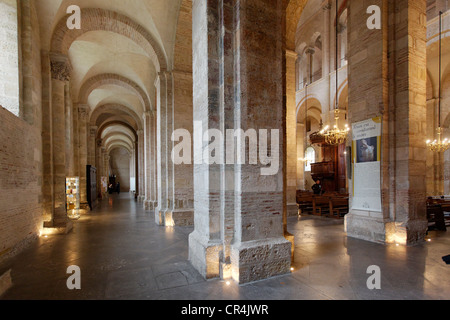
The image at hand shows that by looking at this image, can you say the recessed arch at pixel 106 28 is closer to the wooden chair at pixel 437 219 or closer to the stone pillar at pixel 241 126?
the stone pillar at pixel 241 126

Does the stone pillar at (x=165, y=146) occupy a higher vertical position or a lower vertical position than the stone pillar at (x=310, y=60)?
lower

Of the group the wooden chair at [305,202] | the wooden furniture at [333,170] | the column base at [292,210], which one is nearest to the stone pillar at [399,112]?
the column base at [292,210]

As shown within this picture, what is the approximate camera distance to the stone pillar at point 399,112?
5.37 meters

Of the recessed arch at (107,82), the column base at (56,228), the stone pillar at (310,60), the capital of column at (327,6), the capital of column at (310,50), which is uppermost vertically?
the capital of column at (327,6)

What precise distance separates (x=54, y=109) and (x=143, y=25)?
4220 millimetres

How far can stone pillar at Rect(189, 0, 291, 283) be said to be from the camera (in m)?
3.68

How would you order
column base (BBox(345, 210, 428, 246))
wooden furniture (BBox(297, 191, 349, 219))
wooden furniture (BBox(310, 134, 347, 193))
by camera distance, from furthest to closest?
wooden furniture (BBox(310, 134, 347, 193))
wooden furniture (BBox(297, 191, 349, 219))
column base (BBox(345, 210, 428, 246))

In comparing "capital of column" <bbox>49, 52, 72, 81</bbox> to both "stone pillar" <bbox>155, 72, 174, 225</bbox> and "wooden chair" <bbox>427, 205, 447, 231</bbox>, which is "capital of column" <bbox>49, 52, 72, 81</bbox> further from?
"wooden chair" <bbox>427, 205, 447, 231</bbox>

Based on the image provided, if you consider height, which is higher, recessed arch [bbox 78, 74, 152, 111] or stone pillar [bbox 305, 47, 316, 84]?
stone pillar [bbox 305, 47, 316, 84]

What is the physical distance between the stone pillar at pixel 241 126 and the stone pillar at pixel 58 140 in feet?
19.3

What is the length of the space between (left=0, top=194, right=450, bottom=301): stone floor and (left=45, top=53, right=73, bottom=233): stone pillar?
1518 millimetres

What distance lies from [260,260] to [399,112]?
4.77m

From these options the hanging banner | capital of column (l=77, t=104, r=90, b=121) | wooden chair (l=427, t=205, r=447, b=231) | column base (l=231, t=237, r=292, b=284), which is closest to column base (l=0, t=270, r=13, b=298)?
column base (l=231, t=237, r=292, b=284)
